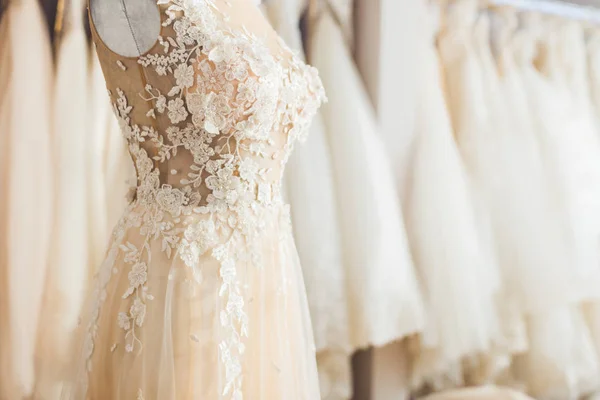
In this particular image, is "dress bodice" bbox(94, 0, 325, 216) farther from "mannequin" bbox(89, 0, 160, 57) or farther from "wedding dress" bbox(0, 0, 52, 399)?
"wedding dress" bbox(0, 0, 52, 399)

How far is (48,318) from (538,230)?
4.40 feet

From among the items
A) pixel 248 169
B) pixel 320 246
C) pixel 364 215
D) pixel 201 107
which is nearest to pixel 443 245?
pixel 364 215

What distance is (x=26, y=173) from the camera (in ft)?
3.55

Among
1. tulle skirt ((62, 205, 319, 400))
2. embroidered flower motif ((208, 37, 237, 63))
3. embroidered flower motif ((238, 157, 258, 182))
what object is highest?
embroidered flower motif ((208, 37, 237, 63))

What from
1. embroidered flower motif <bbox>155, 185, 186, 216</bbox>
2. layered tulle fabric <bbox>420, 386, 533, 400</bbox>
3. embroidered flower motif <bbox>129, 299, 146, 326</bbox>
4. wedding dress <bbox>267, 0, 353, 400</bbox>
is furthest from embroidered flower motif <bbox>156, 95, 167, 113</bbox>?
layered tulle fabric <bbox>420, 386, 533, 400</bbox>

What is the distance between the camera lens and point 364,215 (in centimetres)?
131

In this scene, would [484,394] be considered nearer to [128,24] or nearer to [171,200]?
[171,200]

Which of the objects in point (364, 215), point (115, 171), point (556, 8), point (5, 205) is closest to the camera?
point (5, 205)

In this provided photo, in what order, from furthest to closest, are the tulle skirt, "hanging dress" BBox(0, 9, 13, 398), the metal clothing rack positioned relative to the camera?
the metal clothing rack
"hanging dress" BBox(0, 9, 13, 398)
the tulle skirt

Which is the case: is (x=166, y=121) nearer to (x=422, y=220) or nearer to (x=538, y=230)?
(x=422, y=220)

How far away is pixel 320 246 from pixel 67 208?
1.98ft

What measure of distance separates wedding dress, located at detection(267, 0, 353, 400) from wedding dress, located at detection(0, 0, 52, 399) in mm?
576

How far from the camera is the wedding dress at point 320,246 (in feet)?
4.12

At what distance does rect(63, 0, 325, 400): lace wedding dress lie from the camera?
2.31 ft
